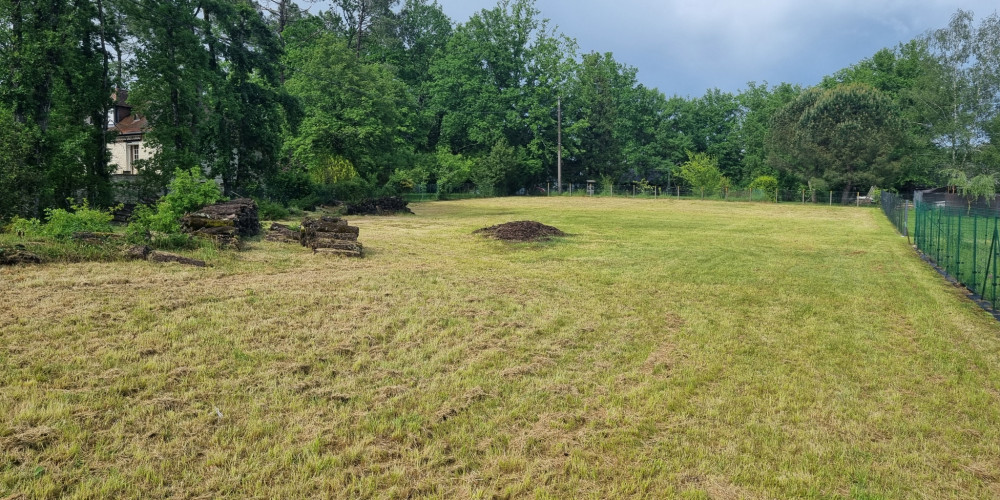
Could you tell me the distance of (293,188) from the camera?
2822 cm

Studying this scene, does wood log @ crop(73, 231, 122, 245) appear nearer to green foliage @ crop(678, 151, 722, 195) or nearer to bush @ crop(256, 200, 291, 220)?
bush @ crop(256, 200, 291, 220)

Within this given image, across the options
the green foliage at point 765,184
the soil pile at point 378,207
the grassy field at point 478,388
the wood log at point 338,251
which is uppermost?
the green foliage at point 765,184

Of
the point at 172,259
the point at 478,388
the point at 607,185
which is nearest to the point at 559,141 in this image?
the point at 607,185

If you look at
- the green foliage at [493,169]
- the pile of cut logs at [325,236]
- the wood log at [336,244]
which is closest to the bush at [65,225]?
the pile of cut logs at [325,236]

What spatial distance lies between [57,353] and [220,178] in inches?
880

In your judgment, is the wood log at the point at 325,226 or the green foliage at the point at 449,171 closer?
the wood log at the point at 325,226

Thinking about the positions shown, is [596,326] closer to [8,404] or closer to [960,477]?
[960,477]

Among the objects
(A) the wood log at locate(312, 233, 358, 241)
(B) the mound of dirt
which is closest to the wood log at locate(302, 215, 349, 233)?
(A) the wood log at locate(312, 233, 358, 241)

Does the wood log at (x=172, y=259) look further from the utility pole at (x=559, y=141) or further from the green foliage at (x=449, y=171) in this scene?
the utility pole at (x=559, y=141)

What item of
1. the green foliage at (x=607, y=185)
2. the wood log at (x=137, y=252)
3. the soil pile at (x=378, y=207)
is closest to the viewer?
the wood log at (x=137, y=252)

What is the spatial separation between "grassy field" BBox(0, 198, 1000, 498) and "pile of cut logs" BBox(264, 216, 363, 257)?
8.03 feet

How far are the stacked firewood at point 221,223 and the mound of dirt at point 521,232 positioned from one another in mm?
6880

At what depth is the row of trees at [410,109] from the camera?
15.2 meters

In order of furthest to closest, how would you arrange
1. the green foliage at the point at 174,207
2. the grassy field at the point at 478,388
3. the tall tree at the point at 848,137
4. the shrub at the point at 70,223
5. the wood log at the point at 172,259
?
1. the tall tree at the point at 848,137
2. the green foliage at the point at 174,207
3. the shrub at the point at 70,223
4. the wood log at the point at 172,259
5. the grassy field at the point at 478,388
